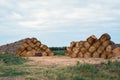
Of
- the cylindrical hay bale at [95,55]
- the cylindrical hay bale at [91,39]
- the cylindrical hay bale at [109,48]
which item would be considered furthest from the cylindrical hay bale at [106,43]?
the cylindrical hay bale at [91,39]

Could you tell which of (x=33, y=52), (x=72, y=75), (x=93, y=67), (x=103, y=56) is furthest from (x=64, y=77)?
(x=33, y=52)

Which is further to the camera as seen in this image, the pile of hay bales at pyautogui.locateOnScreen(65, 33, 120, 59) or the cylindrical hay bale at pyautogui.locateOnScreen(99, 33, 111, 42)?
the cylindrical hay bale at pyautogui.locateOnScreen(99, 33, 111, 42)

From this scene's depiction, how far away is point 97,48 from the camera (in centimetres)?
2269

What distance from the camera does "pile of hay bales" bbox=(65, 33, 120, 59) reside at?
2170 centimetres

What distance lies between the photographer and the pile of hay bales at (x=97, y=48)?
2170 cm

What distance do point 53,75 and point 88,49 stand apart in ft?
39.2

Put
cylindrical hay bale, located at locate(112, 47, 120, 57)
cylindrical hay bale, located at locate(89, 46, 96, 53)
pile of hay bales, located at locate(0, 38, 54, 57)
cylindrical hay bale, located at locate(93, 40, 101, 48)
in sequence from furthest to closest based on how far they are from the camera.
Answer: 1. pile of hay bales, located at locate(0, 38, 54, 57)
2. cylindrical hay bale, located at locate(89, 46, 96, 53)
3. cylindrical hay bale, located at locate(93, 40, 101, 48)
4. cylindrical hay bale, located at locate(112, 47, 120, 57)

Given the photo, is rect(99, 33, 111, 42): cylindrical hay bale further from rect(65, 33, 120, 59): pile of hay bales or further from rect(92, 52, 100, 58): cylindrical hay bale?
rect(92, 52, 100, 58): cylindrical hay bale

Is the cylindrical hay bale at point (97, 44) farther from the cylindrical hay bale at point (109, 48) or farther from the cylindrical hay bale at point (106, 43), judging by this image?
the cylindrical hay bale at point (109, 48)

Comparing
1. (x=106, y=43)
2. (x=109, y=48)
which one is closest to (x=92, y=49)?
(x=106, y=43)

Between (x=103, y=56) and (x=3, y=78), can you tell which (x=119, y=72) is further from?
(x=103, y=56)

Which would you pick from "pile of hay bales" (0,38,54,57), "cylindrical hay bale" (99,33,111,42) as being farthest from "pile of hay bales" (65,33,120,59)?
"pile of hay bales" (0,38,54,57)

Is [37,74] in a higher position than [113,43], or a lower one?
lower

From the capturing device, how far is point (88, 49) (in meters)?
23.1
